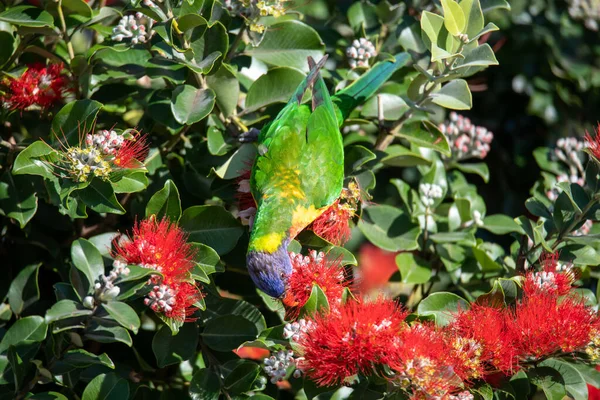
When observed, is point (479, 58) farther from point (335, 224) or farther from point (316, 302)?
point (316, 302)

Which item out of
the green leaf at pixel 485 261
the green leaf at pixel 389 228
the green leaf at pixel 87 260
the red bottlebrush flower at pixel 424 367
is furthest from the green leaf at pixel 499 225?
the green leaf at pixel 87 260

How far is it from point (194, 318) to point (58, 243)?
2.05 ft

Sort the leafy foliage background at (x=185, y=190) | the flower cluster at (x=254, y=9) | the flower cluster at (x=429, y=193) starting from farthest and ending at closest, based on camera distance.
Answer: the flower cluster at (x=429, y=193)
the flower cluster at (x=254, y=9)
the leafy foliage background at (x=185, y=190)

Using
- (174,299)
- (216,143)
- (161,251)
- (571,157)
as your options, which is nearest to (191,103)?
(216,143)

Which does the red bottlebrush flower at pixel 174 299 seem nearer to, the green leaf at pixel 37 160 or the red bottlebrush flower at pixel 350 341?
the red bottlebrush flower at pixel 350 341

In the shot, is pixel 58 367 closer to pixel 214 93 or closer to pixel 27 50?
pixel 214 93

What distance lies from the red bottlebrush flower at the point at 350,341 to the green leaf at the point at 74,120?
815 mm

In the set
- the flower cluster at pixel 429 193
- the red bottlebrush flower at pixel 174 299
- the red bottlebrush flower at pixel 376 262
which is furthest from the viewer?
the red bottlebrush flower at pixel 376 262

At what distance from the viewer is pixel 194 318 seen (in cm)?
174

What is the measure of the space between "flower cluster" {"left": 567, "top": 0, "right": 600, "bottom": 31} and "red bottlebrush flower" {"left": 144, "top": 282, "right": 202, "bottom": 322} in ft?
8.35

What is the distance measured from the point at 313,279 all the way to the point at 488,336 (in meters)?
0.50

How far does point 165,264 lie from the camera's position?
1606 mm

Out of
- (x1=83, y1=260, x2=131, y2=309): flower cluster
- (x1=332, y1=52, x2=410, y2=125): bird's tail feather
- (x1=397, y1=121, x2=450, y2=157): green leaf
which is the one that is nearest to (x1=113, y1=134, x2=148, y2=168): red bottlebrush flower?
(x1=83, y1=260, x2=131, y2=309): flower cluster

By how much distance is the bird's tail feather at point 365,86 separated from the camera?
87.4 inches
